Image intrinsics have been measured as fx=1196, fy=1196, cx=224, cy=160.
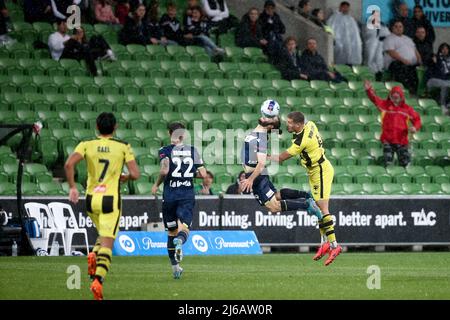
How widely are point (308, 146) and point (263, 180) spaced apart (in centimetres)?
98

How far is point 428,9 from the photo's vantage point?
3303cm

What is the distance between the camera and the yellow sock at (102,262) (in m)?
13.6

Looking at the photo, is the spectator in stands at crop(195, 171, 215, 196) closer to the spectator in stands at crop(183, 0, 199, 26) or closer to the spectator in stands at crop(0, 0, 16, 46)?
the spectator in stands at crop(183, 0, 199, 26)

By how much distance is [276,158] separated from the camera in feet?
61.9

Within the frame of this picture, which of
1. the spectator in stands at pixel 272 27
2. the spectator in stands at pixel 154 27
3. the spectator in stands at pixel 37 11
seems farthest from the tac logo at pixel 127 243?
the spectator in stands at pixel 272 27

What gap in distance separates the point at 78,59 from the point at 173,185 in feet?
37.1

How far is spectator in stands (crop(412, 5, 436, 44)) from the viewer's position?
31.4 meters

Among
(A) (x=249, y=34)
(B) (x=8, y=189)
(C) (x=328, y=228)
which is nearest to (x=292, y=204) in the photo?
(C) (x=328, y=228)

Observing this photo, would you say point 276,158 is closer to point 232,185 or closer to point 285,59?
point 232,185

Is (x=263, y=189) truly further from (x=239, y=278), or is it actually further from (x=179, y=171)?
(x=239, y=278)

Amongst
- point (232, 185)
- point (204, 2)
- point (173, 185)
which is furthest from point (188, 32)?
point (173, 185)

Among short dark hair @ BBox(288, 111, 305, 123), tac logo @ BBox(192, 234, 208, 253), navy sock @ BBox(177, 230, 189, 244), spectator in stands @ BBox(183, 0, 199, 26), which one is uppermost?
spectator in stands @ BBox(183, 0, 199, 26)

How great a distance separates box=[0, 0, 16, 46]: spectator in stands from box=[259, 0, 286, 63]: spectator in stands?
20.5 feet

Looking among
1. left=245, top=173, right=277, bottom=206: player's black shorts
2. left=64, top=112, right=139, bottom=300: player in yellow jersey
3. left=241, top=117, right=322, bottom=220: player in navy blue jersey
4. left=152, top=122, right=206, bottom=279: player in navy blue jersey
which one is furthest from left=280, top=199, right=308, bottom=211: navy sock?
left=64, top=112, right=139, bottom=300: player in yellow jersey
